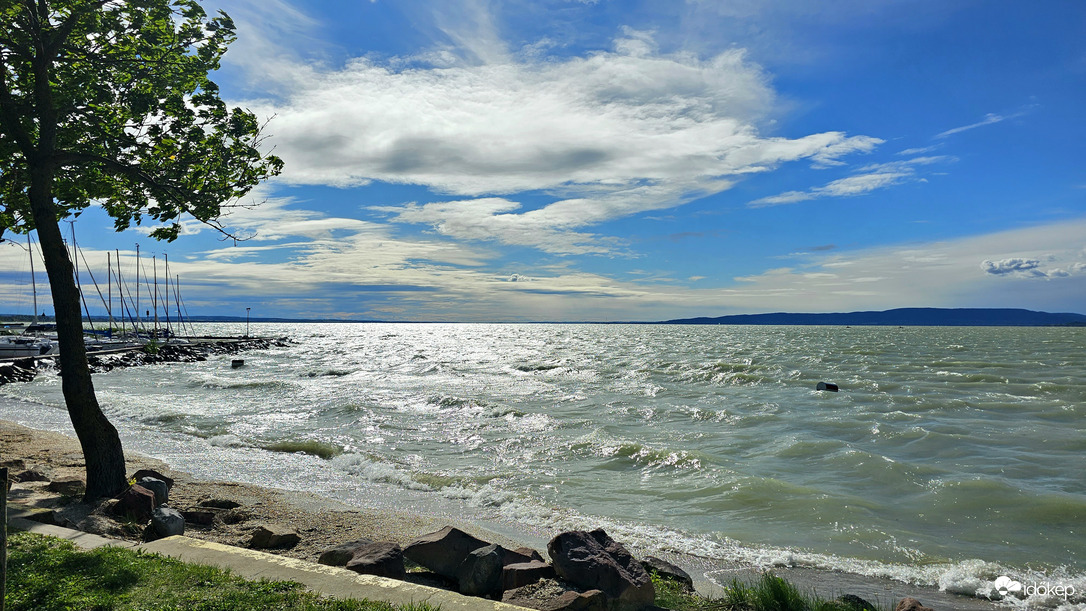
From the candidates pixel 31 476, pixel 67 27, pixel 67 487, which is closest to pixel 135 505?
pixel 67 487

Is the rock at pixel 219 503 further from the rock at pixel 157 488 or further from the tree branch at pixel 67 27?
the tree branch at pixel 67 27

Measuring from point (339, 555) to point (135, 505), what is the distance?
3949 mm

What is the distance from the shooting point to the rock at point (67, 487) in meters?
10.8

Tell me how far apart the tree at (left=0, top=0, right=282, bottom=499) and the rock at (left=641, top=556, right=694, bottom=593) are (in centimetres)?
919

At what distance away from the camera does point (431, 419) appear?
23984 mm

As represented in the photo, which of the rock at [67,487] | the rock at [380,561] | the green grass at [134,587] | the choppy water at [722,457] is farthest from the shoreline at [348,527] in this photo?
the green grass at [134,587]

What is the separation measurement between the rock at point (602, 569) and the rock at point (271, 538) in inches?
167

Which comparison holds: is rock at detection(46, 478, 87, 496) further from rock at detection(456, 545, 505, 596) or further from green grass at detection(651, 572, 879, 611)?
green grass at detection(651, 572, 879, 611)

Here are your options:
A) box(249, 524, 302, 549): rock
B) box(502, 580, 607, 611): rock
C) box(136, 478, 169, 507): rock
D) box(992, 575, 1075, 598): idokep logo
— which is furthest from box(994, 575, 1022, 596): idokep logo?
box(136, 478, 169, 507): rock

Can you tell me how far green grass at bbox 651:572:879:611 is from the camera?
7.10m

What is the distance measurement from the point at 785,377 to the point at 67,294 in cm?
3749

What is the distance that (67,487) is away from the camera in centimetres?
1091

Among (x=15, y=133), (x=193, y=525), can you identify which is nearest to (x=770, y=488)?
(x=193, y=525)

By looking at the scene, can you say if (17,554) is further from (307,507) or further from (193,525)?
(307,507)
